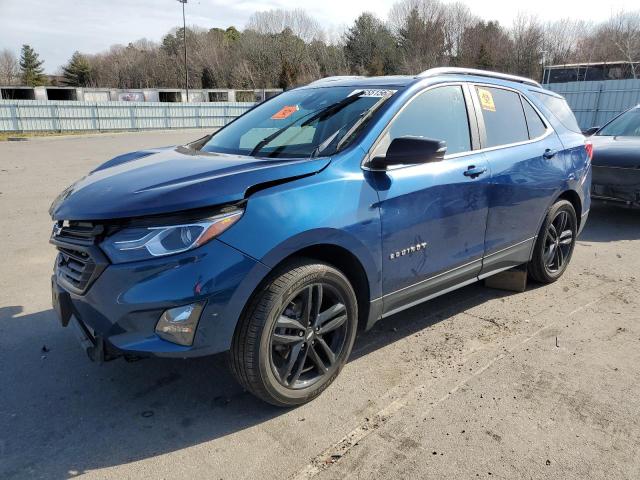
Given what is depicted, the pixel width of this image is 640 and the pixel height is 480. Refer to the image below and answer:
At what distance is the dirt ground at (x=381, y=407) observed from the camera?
246 centimetres

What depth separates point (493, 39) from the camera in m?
66.6

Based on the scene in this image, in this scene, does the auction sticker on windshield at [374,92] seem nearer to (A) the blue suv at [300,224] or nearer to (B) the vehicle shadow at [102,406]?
(A) the blue suv at [300,224]

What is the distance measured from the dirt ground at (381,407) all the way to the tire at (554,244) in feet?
1.37

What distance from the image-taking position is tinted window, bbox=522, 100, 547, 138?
4403 millimetres

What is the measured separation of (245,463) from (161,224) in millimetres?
1210

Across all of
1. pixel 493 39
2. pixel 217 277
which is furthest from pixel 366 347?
pixel 493 39

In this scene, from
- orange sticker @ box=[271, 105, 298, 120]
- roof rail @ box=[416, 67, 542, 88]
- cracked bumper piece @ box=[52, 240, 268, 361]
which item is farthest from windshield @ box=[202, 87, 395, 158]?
cracked bumper piece @ box=[52, 240, 268, 361]

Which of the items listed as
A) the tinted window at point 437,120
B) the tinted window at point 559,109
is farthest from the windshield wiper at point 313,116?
the tinted window at point 559,109

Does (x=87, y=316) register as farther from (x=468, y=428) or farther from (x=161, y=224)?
(x=468, y=428)

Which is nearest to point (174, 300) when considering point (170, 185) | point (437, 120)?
point (170, 185)

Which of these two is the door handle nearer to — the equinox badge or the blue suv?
the blue suv

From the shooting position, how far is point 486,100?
13.1 ft

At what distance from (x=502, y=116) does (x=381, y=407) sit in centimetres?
254

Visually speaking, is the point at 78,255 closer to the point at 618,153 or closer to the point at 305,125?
the point at 305,125
